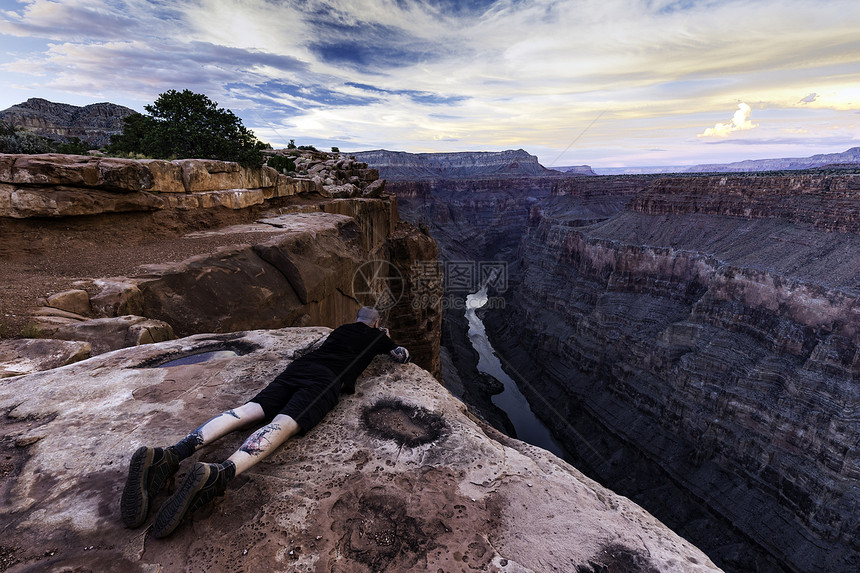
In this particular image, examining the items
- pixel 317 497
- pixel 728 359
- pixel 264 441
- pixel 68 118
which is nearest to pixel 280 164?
pixel 264 441

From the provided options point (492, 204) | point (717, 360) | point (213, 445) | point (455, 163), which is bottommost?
point (717, 360)

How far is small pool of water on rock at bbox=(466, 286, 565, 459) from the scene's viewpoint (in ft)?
96.2

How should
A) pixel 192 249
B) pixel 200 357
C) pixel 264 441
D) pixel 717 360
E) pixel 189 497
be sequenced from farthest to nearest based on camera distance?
pixel 717 360
pixel 192 249
pixel 200 357
pixel 264 441
pixel 189 497

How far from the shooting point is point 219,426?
338cm

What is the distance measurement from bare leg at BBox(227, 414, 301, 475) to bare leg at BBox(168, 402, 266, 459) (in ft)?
0.89

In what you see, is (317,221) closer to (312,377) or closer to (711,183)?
(312,377)

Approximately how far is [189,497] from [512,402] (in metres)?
33.9

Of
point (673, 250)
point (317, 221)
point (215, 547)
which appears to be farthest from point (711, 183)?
point (215, 547)

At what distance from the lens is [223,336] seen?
19.9ft

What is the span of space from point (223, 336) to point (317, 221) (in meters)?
7.32

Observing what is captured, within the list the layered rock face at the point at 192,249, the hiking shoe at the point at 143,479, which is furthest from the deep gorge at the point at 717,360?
the hiking shoe at the point at 143,479

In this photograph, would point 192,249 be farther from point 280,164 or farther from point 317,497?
point 280,164

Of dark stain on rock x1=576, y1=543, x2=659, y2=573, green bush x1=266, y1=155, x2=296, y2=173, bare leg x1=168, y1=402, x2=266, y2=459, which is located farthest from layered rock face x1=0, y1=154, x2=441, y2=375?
dark stain on rock x1=576, y1=543, x2=659, y2=573

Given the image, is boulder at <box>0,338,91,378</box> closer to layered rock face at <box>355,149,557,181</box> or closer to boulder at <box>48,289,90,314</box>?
boulder at <box>48,289,90,314</box>
